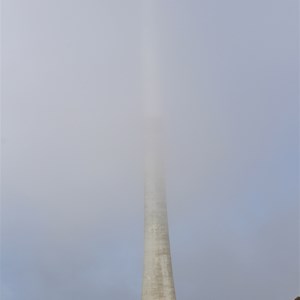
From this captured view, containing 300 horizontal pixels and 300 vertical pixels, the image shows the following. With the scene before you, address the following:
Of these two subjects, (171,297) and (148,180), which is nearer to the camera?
(171,297)

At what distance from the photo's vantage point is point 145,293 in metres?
41.4

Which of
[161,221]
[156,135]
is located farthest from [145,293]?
[156,135]

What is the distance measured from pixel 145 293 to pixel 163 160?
36.2ft

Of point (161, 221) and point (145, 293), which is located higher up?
point (161, 221)

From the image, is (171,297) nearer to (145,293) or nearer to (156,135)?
(145,293)

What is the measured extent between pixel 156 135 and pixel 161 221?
8.18 metres

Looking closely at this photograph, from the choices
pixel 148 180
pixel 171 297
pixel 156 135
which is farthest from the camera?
pixel 156 135

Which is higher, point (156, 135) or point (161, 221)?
point (156, 135)

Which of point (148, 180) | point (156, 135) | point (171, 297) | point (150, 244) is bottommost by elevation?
point (171, 297)

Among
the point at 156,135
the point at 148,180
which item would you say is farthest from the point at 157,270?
the point at 156,135

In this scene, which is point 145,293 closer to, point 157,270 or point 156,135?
point 157,270

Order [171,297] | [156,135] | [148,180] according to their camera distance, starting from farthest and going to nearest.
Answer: [156,135]
[148,180]
[171,297]

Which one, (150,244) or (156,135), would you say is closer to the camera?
(150,244)

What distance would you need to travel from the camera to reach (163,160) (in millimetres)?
47562
